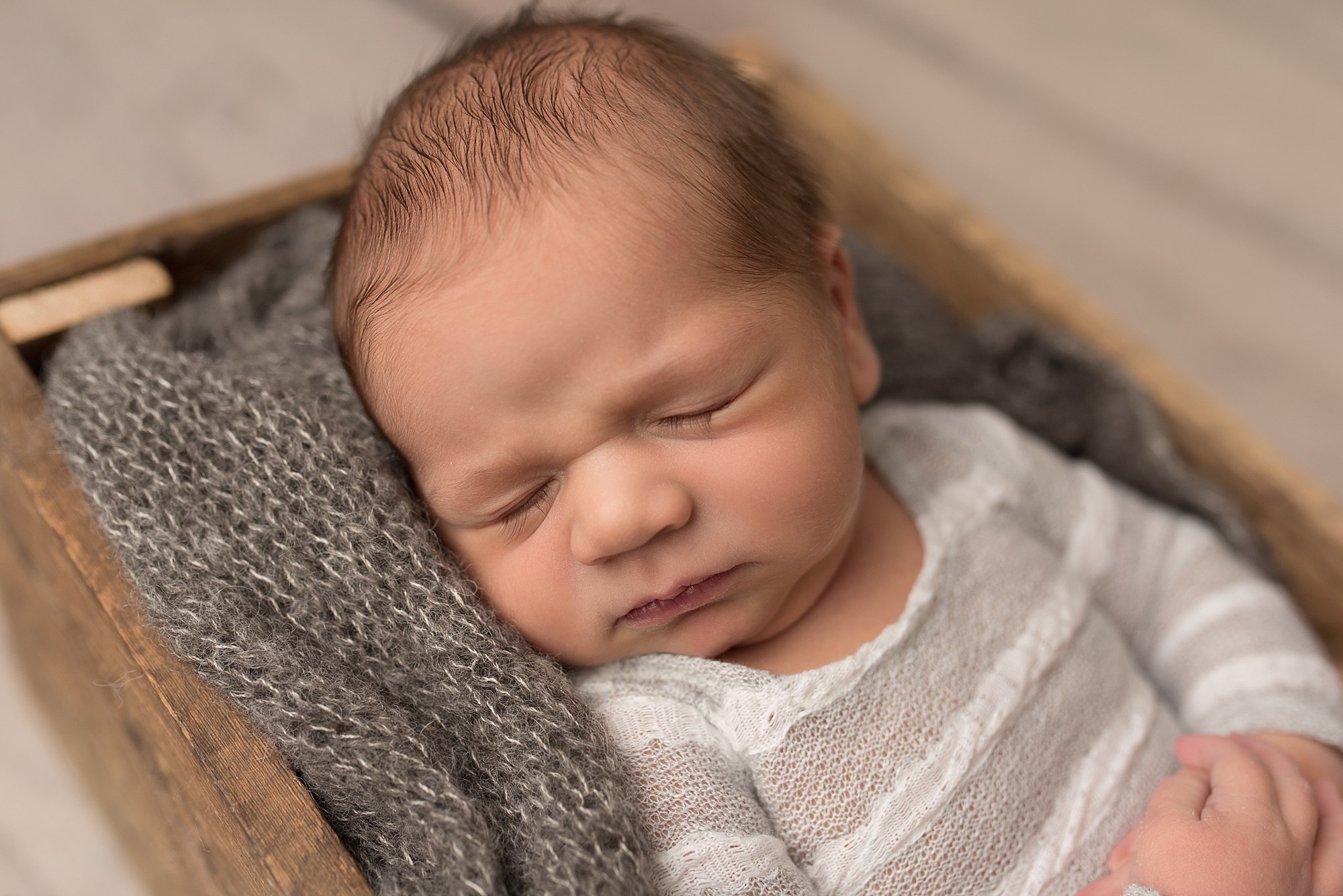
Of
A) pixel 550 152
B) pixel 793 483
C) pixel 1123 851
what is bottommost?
pixel 1123 851

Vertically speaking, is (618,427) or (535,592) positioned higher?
(618,427)

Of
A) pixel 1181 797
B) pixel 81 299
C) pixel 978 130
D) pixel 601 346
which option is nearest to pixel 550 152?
pixel 601 346

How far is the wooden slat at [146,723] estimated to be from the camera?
0.72 meters

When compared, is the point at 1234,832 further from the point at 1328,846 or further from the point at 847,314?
the point at 847,314

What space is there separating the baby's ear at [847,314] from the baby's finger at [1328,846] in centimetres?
51

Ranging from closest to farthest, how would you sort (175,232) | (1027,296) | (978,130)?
1. (175,232)
2. (1027,296)
3. (978,130)

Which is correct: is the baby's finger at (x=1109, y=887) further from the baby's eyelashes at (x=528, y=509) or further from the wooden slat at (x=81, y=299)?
the wooden slat at (x=81, y=299)

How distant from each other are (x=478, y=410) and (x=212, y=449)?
225mm

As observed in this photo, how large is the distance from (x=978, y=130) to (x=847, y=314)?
1273mm

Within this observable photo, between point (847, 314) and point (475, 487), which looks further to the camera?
point (847, 314)

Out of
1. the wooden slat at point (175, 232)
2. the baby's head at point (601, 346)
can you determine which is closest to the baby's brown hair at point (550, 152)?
the baby's head at point (601, 346)

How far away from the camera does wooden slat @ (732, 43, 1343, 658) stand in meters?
1.25

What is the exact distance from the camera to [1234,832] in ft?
2.69

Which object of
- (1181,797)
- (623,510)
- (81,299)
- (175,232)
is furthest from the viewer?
(175,232)
